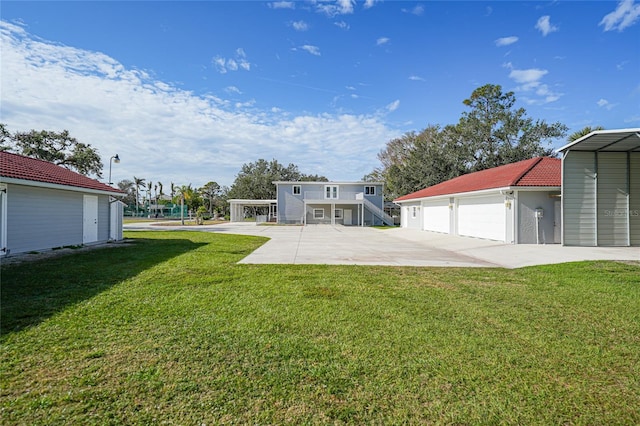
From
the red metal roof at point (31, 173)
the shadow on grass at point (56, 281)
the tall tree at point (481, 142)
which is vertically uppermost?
the tall tree at point (481, 142)

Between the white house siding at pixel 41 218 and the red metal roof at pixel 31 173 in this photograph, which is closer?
the red metal roof at pixel 31 173

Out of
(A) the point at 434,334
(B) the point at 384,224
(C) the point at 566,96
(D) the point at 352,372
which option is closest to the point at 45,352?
(D) the point at 352,372

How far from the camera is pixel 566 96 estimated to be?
19984 mm

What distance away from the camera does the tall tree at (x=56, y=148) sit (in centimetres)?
2839

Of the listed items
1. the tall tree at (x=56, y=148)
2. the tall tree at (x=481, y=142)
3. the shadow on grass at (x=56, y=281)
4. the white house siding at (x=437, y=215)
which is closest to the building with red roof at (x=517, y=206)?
the white house siding at (x=437, y=215)

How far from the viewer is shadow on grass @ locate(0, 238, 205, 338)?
170 inches

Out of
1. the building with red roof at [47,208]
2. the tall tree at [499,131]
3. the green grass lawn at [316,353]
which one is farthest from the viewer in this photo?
the tall tree at [499,131]

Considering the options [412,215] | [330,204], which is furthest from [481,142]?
[330,204]

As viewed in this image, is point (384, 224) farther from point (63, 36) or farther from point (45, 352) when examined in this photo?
point (45, 352)

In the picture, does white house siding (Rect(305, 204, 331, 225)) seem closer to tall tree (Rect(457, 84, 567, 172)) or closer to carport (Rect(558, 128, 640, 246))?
tall tree (Rect(457, 84, 567, 172))

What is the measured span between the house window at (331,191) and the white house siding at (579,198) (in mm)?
21716

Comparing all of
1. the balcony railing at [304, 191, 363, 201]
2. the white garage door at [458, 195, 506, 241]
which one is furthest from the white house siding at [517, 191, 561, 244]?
the balcony railing at [304, 191, 363, 201]

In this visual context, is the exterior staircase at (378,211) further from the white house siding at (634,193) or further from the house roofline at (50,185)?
the house roofline at (50,185)

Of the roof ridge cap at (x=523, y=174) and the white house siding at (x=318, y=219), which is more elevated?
the roof ridge cap at (x=523, y=174)
